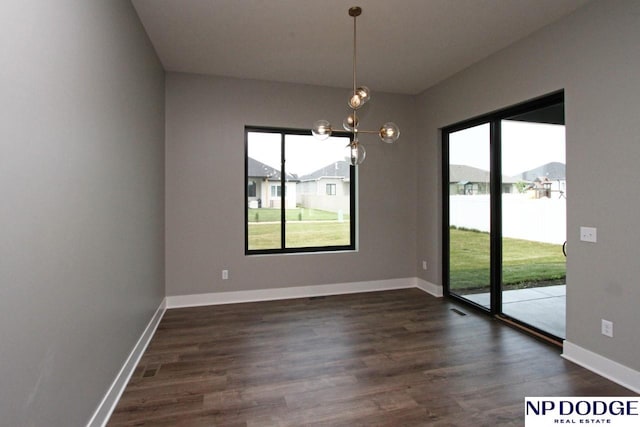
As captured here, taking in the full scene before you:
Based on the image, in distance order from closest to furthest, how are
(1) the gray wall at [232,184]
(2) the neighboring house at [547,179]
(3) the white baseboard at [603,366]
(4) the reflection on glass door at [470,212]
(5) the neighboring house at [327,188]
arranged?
(3) the white baseboard at [603,366], (2) the neighboring house at [547,179], (4) the reflection on glass door at [470,212], (1) the gray wall at [232,184], (5) the neighboring house at [327,188]

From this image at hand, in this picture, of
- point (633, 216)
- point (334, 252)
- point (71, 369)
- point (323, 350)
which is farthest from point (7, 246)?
point (334, 252)

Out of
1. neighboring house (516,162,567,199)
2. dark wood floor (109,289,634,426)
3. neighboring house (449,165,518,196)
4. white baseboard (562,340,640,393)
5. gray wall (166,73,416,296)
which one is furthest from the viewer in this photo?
gray wall (166,73,416,296)

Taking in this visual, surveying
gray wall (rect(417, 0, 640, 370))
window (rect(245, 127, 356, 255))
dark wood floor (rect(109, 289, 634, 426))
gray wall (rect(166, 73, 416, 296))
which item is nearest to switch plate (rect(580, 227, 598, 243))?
gray wall (rect(417, 0, 640, 370))

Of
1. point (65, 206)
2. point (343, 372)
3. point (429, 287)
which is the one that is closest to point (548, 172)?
point (429, 287)

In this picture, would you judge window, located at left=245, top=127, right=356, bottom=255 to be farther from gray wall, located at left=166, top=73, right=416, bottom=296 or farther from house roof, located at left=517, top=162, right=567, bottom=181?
house roof, located at left=517, top=162, right=567, bottom=181

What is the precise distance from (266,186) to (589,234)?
3.53 m

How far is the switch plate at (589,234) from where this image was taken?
8.59 ft

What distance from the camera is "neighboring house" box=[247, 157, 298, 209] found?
4520 millimetres

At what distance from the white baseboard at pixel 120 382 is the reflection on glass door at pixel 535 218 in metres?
3.69

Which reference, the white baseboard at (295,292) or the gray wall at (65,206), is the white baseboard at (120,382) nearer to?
the gray wall at (65,206)

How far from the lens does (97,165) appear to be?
6.41 ft

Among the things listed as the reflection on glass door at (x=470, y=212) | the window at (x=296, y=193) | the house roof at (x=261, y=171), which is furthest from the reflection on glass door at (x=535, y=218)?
the house roof at (x=261, y=171)

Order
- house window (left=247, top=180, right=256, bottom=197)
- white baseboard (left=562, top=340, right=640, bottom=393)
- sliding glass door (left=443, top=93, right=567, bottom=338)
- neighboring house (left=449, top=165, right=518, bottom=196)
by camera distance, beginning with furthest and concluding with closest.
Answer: house window (left=247, top=180, right=256, bottom=197)
neighboring house (left=449, top=165, right=518, bottom=196)
sliding glass door (left=443, top=93, right=567, bottom=338)
white baseboard (left=562, top=340, right=640, bottom=393)

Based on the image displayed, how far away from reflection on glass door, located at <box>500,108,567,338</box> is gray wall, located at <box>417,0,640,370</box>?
0.83 feet
